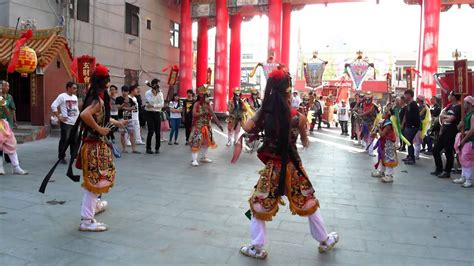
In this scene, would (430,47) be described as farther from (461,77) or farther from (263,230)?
(263,230)

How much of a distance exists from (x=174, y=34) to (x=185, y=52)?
293 centimetres

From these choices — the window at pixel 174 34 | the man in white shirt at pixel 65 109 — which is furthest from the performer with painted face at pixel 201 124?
the window at pixel 174 34

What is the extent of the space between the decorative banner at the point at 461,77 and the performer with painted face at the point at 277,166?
5.19 metres

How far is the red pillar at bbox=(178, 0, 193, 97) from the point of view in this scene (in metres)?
19.3

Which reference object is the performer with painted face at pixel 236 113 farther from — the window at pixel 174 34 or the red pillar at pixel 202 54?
the window at pixel 174 34

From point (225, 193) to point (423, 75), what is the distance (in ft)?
42.1

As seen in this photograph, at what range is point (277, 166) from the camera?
339 cm

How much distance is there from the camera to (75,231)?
3953 mm

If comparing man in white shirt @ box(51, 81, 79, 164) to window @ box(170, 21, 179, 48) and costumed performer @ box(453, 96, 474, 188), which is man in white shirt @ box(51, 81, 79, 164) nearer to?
costumed performer @ box(453, 96, 474, 188)

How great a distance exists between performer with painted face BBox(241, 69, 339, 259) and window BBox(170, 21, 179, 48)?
18.9 m

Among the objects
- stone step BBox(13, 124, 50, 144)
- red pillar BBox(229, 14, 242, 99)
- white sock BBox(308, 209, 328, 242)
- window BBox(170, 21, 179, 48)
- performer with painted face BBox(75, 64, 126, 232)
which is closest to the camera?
white sock BBox(308, 209, 328, 242)

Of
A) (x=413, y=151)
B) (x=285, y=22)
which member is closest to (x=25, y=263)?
(x=413, y=151)

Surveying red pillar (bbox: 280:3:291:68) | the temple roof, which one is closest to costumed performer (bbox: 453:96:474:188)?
the temple roof

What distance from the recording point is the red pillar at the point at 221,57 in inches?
752
